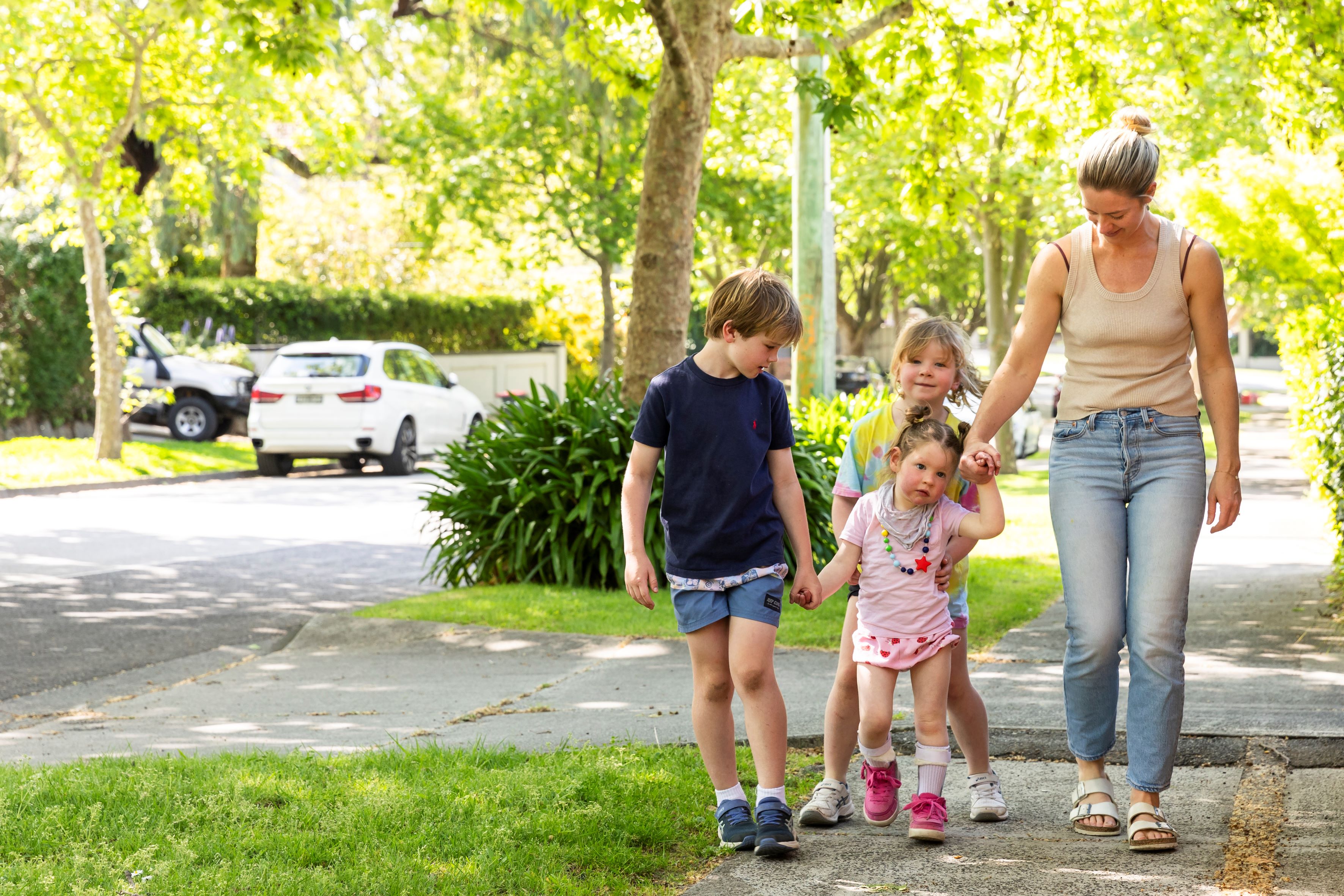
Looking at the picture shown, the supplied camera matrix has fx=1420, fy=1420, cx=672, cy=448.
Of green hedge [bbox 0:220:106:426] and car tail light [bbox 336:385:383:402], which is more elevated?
green hedge [bbox 0:220:106:426]

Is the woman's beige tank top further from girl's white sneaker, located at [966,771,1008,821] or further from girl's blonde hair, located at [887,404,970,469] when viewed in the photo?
girl's white sneaker, located at [966,771,1008,821]

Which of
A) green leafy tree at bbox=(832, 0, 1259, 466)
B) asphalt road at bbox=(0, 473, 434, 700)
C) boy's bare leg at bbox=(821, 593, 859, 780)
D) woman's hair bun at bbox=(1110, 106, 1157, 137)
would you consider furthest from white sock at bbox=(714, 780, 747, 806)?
green leafy tree at bbox=(832, 0, 1259, 466)

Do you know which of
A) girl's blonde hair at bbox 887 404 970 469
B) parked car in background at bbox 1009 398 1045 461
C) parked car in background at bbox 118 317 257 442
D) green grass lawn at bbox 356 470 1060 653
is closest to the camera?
girl's blonde hair at bbox 887 404 970 469

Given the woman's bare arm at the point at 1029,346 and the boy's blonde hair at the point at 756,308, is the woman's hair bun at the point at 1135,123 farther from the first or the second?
the boy's blonde hair at the point at 756,308

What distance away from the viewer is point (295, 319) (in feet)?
88.7

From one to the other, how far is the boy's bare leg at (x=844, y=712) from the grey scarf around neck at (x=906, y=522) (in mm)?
271

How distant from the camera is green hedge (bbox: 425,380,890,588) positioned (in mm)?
8883

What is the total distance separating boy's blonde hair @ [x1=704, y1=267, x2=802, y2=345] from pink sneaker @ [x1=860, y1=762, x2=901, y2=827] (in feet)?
4.19

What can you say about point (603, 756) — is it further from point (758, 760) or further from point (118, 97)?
point (118, 97)

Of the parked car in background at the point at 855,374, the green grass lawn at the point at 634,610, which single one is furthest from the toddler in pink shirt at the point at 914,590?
the parked car in background at the point at 855,374

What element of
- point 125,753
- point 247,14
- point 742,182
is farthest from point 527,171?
point 125,753

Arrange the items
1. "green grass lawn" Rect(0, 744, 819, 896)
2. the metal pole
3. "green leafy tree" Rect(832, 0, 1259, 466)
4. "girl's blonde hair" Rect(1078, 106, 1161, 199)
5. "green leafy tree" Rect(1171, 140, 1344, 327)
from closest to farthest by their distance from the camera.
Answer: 1. "green grass lawn" Rect(0, 744, 819, 896)
2. "girl's blonde hair" Rect(1078, 106, 1161, 199)
3. "green leafy tree" Rect(832, 0, 1259, 466)
4. the metal pole
5. "green leafy tree" Rect(1171, 140, 1344, 327)

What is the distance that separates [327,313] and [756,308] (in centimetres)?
2455

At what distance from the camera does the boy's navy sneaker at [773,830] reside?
3.82m
